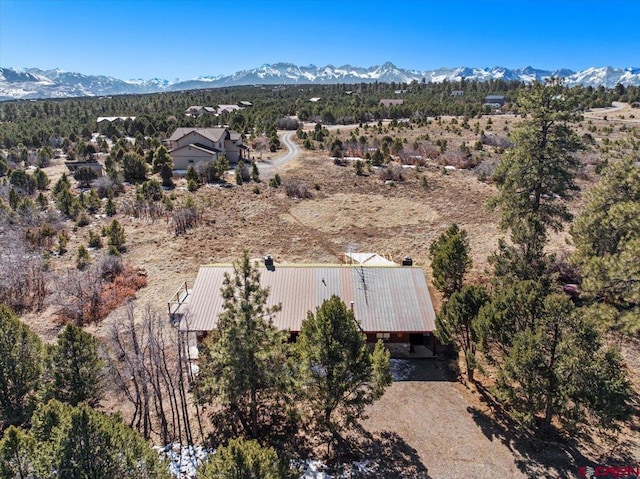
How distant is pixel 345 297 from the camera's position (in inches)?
920

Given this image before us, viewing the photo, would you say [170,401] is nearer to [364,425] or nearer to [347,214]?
[364,425]

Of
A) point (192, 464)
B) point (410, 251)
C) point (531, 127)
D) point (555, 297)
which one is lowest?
point (192, 464)

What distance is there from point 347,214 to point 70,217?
95.5ft

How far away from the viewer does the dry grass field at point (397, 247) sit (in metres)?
16.2

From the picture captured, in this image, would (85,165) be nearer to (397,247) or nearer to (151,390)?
(397,247)

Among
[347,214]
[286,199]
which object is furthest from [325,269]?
[286,199]

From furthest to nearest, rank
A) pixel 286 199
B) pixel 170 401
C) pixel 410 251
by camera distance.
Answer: pixel 286 199
pixel 410 251
pixel 170 401

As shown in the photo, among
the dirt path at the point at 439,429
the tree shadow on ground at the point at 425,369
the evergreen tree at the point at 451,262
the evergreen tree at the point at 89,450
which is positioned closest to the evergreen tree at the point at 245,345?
the evergreen tree at the point at 89,450

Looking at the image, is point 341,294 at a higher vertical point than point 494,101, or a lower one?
lower

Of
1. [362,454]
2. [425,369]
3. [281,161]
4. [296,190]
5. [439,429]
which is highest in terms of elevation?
[281,161]

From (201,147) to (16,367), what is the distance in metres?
51.9

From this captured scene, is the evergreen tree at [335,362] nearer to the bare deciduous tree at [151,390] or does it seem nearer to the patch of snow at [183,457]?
the patch of snow at [183,457]

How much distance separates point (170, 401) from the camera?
59.7 feet

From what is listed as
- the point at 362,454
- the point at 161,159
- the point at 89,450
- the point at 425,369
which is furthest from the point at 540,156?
the point at 161,159
